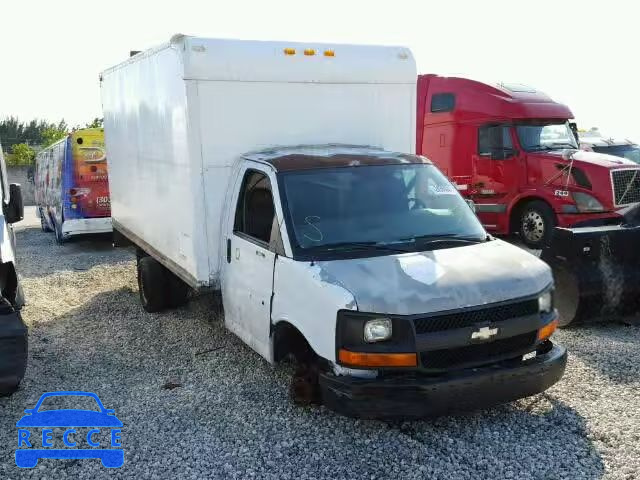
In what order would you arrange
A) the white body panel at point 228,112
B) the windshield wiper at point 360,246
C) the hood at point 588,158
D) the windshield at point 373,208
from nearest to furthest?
the windshield wiper at point 360,246 → the windshield at point 373,208 → the white body panel at point 228,112 → the hood at point 588,158

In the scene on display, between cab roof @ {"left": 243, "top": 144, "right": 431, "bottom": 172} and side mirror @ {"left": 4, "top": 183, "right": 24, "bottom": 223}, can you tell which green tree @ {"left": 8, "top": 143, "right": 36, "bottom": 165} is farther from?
cab roof @ {"left": 243, "top": 144, "right": 431, "bottom": 172}

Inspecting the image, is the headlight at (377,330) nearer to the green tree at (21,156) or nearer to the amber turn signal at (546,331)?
the amber turn signal at (546,331)

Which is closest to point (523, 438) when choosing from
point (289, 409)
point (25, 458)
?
point (289, 409)

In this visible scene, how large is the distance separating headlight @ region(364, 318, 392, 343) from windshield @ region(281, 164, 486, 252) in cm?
84

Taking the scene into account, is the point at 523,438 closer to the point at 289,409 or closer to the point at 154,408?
the point at 289,409

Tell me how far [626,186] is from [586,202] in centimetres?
77

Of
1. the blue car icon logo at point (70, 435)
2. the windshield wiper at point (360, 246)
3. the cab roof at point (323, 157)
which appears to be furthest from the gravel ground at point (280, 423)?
the cab roof at point (323, 157)

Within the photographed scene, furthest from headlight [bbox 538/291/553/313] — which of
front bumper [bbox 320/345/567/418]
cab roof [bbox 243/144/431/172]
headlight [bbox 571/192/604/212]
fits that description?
headlight [bbox 571/192/604/212]

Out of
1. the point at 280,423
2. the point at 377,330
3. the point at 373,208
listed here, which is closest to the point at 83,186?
the point at 373,208

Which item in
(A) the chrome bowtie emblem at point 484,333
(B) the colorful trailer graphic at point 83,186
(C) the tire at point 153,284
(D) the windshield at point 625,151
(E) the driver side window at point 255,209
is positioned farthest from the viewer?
(D) the windshield at point 625,151

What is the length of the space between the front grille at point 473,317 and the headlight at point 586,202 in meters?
7.44

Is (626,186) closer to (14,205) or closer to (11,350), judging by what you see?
(14,205)

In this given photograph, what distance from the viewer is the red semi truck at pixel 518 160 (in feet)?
36.6

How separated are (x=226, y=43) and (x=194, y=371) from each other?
119 inches
